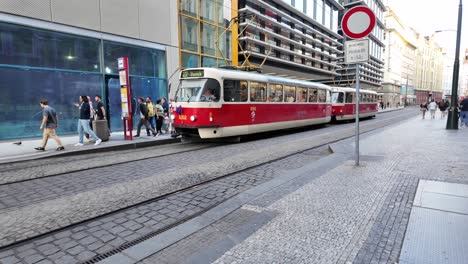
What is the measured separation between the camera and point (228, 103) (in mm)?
10875

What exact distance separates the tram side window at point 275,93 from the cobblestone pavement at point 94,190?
5.58m

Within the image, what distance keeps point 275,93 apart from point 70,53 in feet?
32.6

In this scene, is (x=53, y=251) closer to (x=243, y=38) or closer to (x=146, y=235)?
(x=146, y=235)

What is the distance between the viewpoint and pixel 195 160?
7.86m

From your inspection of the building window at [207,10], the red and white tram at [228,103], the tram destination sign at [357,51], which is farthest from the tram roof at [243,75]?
the building window at [207,10]

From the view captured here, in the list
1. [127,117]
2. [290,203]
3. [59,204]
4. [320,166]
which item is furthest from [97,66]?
[290,203]

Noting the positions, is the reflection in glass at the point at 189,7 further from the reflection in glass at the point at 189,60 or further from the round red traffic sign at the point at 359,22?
the round red traffic sign at the point at 359,22

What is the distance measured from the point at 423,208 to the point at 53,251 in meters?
4.57

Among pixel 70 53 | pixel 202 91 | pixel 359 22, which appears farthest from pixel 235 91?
pixel 70 53

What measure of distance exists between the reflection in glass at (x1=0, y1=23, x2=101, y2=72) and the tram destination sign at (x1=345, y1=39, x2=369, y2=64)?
41.2 feet

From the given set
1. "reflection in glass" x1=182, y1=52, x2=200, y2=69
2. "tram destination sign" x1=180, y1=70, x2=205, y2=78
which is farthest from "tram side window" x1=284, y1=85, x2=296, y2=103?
"reflection in glass" x1=182, y1=52, x2=200, y2=69

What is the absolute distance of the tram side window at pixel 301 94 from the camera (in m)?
15.5

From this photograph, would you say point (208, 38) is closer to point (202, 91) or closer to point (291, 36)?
point (202, 91)

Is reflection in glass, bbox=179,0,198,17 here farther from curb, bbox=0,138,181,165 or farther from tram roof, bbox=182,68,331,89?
curb, bbox=0,138,181,165
